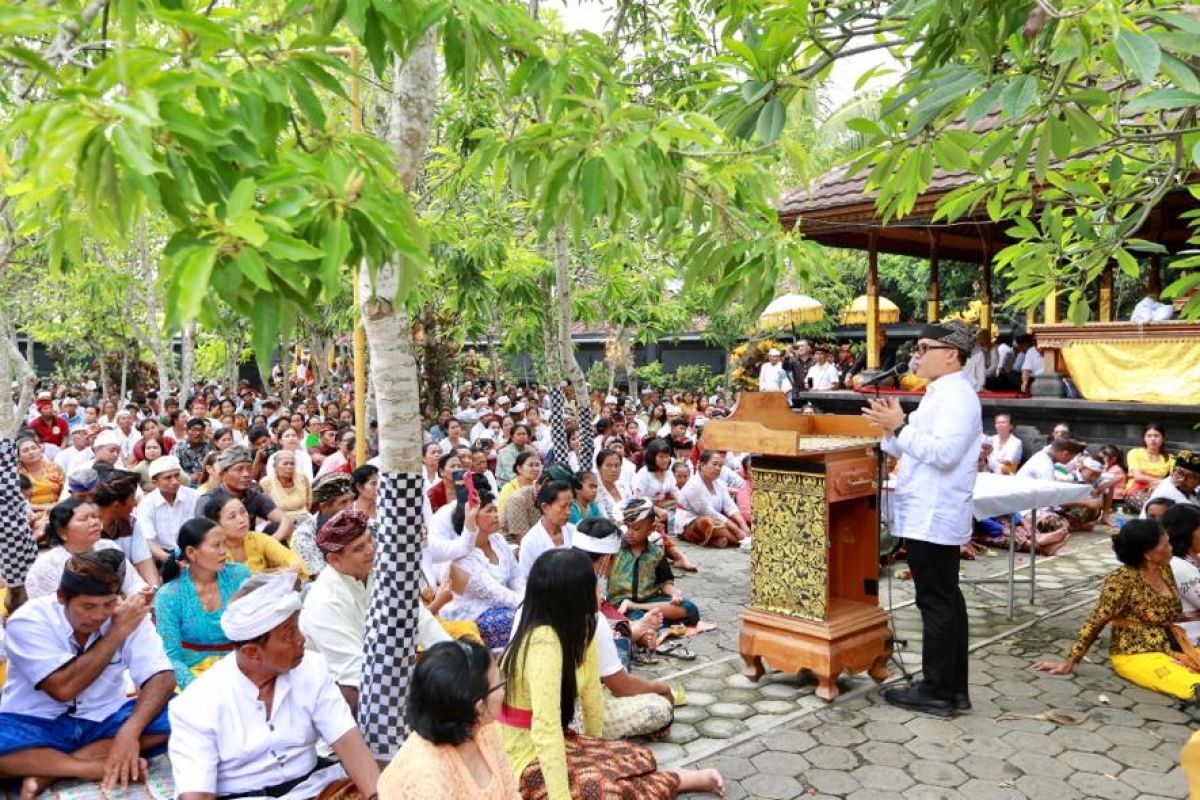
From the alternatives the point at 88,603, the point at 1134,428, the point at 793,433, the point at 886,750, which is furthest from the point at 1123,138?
the point at 1134,428

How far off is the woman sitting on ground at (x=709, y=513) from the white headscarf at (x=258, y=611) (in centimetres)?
681

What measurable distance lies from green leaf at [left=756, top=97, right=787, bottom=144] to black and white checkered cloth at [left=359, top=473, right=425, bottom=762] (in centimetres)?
221

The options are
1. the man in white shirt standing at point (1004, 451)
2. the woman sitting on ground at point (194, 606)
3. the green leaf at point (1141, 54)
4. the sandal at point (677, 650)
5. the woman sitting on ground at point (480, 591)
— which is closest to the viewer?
the green leaf at point (1141, 54)

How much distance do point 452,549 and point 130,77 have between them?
13.8 feet

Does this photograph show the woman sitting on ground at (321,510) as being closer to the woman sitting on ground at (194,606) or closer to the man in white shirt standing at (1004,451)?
the woman sitting on ground at (194,606)

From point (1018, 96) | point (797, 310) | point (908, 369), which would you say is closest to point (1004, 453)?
point (908, 369)

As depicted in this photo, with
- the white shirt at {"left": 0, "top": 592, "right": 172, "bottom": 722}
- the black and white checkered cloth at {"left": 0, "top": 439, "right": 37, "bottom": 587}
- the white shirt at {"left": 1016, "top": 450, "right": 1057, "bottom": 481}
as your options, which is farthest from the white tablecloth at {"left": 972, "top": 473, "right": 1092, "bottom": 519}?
the black and white checkered cloth at {"left": 0, "top": 439, "right": 37, "bottom": 587}

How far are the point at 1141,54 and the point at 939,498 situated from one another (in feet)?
9.41

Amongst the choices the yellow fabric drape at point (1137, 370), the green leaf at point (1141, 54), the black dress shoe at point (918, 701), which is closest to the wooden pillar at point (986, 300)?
the yellow fabric drape at point (1137, 370)

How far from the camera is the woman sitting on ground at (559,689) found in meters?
3.52

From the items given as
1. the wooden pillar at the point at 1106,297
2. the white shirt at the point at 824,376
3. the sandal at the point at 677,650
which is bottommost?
the sandal at the point at 677,650

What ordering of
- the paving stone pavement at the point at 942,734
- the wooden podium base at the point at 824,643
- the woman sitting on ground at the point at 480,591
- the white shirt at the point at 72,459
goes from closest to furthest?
the paving stone pavement at the point at 942,734 → the wooden podium base at the point at 824,643 → the woman sitting on ground at the point at 480,591 → the white shirt at the point at 72,459

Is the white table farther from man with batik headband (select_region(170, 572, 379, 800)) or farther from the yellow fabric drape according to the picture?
the yellow fabric drape

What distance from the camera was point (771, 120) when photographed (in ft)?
11.0
